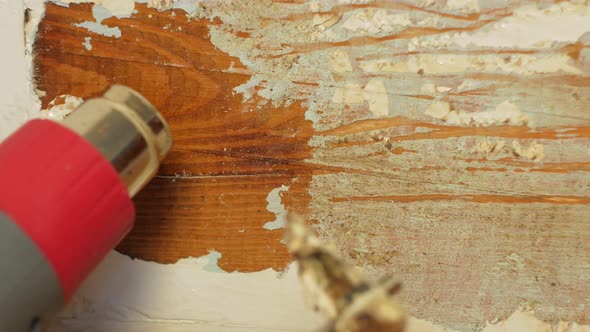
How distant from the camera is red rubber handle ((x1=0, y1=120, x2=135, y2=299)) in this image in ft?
1.77

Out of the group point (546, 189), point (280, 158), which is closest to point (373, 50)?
point (280, 158)

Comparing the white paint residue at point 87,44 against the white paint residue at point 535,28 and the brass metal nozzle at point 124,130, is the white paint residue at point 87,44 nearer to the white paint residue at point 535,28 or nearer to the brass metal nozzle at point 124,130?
the brass metal nozzle at point 124,130

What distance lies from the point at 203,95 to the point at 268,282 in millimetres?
282

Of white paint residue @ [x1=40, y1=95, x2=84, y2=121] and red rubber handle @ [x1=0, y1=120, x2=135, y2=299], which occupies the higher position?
white paint residue @ [x1=40, y1=95, x2=84, y2=121]

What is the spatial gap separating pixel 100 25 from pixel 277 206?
35 centimetres

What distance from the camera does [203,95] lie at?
2.33 ft

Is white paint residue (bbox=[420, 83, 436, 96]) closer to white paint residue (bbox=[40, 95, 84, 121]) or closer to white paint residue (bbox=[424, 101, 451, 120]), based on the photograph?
white paint residue (bbox=[424, 101, 451, 120])

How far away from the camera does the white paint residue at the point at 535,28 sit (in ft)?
2.29

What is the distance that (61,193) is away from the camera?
55cm

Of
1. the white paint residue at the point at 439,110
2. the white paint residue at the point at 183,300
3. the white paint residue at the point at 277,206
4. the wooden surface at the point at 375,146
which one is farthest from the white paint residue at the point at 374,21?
the white paint residue at the point at 183,300

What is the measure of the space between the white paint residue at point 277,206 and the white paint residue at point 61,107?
29 centimetres

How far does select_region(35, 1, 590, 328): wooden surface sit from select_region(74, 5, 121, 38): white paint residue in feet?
0.03

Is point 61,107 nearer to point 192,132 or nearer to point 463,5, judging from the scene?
point 192,132

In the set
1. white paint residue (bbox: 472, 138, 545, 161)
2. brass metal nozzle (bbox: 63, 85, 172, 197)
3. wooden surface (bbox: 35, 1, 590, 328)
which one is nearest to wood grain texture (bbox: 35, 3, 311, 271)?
wooden surface (bbox: 35, 1, 590, 328)
